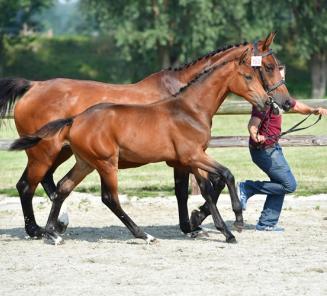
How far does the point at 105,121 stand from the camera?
790 centimetres

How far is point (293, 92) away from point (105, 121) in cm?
2895

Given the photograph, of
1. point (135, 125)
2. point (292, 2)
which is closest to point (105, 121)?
point (135, 125)

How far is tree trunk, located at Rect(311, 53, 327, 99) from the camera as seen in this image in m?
36.3

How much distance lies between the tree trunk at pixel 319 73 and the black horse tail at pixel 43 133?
28638 millimetres

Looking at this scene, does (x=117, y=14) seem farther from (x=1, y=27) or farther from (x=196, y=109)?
(x=196, y=109)

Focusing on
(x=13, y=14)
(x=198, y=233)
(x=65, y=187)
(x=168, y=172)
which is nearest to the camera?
(x=65, y=187)

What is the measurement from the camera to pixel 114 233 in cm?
892

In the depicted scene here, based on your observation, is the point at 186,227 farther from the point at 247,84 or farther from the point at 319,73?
the point at 319,73

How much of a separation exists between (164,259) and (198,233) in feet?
4.60

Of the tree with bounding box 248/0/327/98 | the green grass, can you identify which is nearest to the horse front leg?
the green grass

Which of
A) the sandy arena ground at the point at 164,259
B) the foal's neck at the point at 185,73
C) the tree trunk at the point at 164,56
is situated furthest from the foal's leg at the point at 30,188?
the tree trunk at the point at 164,56

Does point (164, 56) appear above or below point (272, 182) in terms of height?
below

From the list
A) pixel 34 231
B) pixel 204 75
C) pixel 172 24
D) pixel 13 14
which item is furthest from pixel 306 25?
pixel 34 231

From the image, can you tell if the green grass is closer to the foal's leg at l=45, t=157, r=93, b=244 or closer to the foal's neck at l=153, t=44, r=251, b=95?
the foal's leg at l=45, t=157, r=93, b=244
